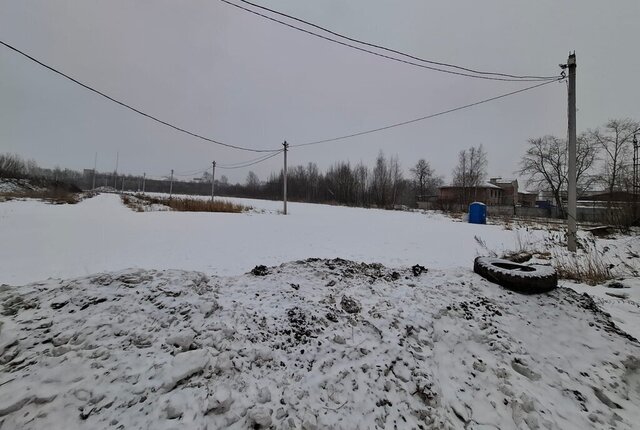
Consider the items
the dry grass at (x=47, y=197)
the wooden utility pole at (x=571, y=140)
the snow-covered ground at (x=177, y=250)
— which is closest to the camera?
the snow-covered ground at (x=177, y=250)

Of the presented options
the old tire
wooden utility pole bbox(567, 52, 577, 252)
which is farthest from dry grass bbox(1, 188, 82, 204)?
wooden utility pole bbox(567, 52, 577, 252)

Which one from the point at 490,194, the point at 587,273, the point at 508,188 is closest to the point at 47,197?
the point at 587,273

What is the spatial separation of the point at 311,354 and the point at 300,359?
10 cm

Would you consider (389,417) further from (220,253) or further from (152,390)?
(220,253)

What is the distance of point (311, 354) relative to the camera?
2363mm

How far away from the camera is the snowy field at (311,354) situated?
1.82 meters

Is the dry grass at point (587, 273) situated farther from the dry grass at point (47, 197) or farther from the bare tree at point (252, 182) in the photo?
the bare tree at point (252, 182)

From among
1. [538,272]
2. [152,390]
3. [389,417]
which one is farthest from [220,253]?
[538,272]

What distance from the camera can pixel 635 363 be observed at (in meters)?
2.62

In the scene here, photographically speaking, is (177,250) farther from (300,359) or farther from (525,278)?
(525,278)

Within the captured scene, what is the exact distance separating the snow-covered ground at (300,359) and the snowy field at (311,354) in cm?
1

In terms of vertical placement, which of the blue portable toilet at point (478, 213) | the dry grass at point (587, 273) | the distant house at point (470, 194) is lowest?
the dry grass at point (587, 273)

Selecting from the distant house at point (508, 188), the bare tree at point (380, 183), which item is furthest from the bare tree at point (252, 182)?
the distant house at point (508, 188)

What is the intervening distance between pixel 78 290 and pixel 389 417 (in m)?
3.10
